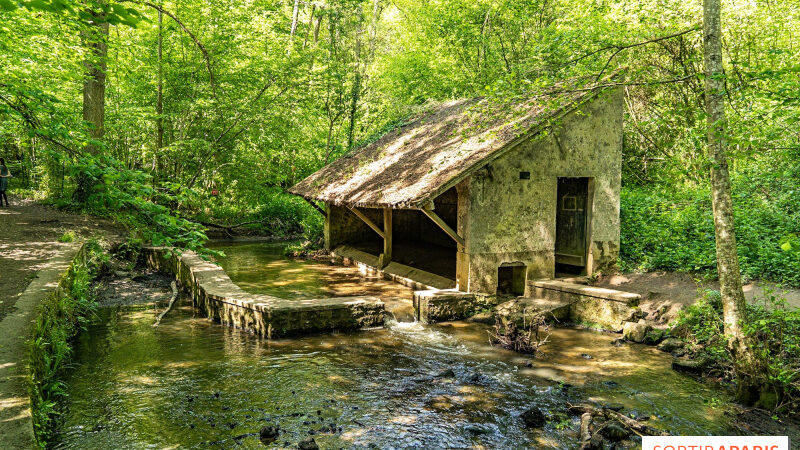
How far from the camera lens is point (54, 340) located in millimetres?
5973

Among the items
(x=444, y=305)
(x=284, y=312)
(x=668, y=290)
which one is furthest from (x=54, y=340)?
(x=668, y=290)

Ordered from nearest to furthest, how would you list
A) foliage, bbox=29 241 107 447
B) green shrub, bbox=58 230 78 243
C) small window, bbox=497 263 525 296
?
1. foliage, bbox=29 241 107 447
2. small window, bbox=497 263 525 296
3. green shrub, bbox=58 230 78 243

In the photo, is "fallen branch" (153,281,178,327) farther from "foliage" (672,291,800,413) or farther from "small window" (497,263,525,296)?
"foliage" (672,291,800,413)

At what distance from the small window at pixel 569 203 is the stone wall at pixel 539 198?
2.03 feet

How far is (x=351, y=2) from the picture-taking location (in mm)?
22406

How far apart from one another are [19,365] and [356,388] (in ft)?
10.9

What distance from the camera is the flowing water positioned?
463cm

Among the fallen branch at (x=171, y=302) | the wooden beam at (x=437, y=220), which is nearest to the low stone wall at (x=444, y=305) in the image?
the wooden beam at (x=437, y=220)

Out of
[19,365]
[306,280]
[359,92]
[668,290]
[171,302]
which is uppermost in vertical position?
[359,92]

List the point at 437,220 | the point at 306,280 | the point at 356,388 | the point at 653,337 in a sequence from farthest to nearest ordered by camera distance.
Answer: the point at 306,280, the point at 437,220, the point at 653,337, the point at 356,388

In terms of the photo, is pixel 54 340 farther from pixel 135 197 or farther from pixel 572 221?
pixel 572 221

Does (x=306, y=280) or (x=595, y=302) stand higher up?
(x=595, y=302)

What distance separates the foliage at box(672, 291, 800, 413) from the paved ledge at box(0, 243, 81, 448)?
252 inches

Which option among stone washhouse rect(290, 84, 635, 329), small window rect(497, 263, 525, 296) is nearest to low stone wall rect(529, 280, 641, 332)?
stone washhouse rect(290, 84, 635, 329)
